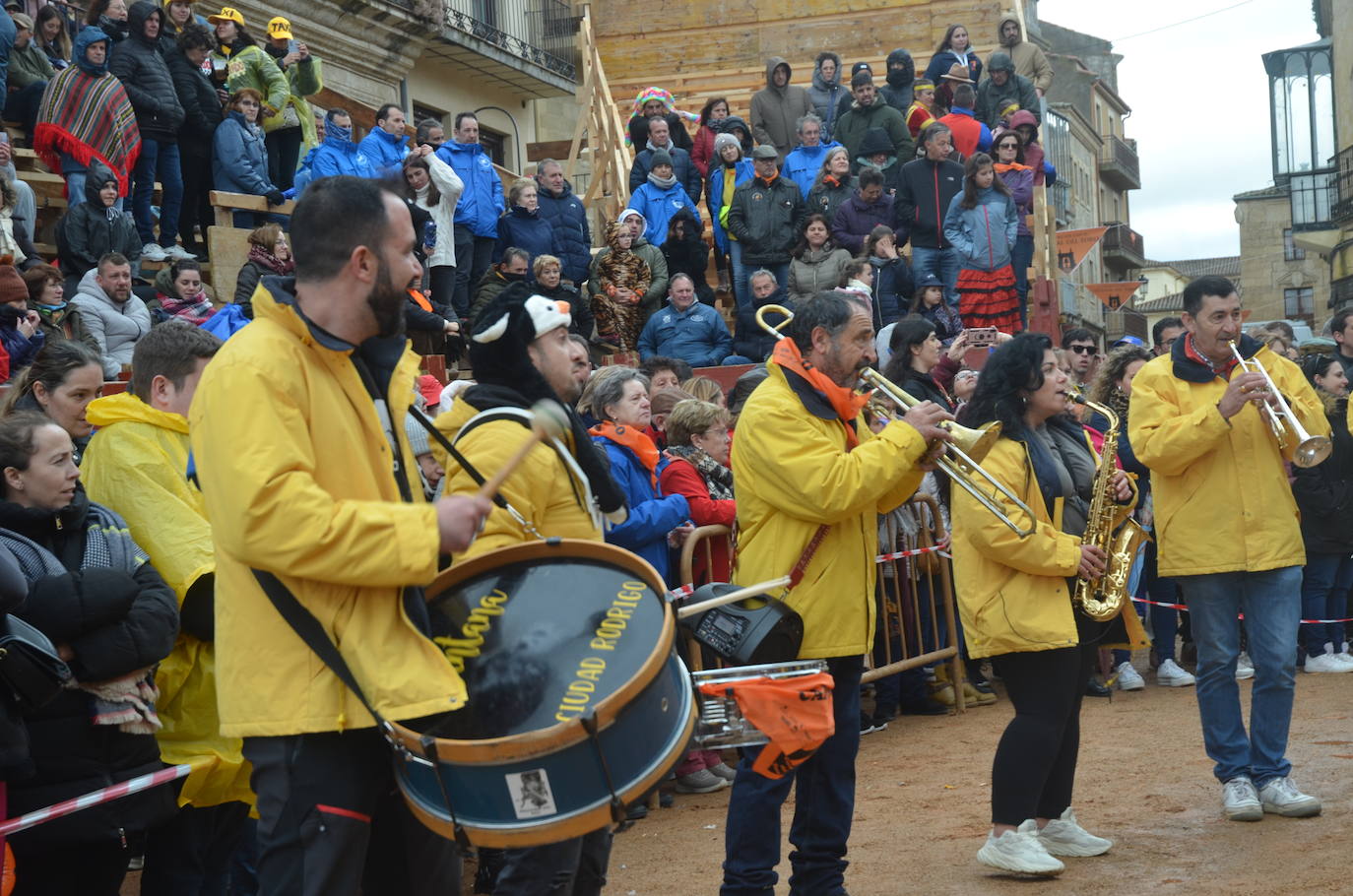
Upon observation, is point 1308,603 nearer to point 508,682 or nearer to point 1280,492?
point 1280,492

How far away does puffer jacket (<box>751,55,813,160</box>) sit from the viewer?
1875cm

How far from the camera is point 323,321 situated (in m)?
3.32

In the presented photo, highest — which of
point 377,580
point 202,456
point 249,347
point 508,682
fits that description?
point 249,347

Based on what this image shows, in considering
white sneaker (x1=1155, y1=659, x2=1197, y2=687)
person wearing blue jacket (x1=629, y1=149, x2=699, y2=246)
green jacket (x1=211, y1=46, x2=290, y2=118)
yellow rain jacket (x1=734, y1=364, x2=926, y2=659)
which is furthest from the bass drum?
person wearing blue jacket (x1=629, y1=149, x2=699, y2=246)

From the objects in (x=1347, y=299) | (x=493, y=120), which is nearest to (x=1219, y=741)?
(x=493, y=120)

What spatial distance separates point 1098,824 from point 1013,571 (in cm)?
151

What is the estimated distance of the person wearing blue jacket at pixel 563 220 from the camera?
14766 millimetres

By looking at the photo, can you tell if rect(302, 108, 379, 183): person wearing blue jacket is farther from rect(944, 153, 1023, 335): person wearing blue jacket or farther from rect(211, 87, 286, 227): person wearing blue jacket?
rect(944, 153, 1023, 335): person wearing blue jacket

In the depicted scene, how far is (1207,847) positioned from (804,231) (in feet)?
31.3

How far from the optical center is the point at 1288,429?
629cm

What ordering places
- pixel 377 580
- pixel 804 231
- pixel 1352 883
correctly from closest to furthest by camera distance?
pixel 377 580 < pixel 1352 883 < pixel 804 231

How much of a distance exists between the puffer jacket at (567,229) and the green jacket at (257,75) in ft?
8.46

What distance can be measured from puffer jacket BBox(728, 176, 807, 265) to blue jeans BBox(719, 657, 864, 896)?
10307mm

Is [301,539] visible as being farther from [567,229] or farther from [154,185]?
[567,229]
